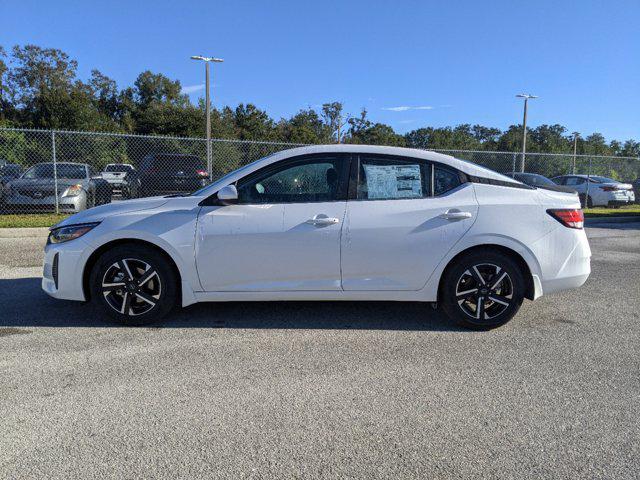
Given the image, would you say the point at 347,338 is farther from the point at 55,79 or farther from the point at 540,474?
the point at 55,79

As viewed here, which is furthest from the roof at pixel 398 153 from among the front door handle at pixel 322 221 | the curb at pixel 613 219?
the curb at pixel 613 219

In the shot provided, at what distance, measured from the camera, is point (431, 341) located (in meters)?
4.18

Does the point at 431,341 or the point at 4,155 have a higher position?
the point at 4,155

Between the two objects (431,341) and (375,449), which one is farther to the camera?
(431,341)

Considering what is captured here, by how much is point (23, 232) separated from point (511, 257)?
31.0ft

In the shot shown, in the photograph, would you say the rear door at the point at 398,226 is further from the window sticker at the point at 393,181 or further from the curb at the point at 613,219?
the curb at the point at 613,219

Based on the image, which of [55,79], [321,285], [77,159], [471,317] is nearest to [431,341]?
[471,317]

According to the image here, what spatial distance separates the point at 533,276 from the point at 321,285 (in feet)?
6.10

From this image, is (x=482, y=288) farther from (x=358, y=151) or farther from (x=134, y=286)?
(x=134, y=286)

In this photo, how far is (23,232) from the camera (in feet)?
32.9

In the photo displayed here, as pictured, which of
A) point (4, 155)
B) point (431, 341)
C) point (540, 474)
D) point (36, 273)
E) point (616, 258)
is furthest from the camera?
point (4, 155)

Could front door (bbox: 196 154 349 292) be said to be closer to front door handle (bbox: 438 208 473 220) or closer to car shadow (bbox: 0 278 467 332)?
car shadow (bbox: 0 278 467 332)

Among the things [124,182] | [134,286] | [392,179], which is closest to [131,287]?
[134,286]

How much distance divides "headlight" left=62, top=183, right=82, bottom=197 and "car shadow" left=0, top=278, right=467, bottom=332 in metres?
7.75
